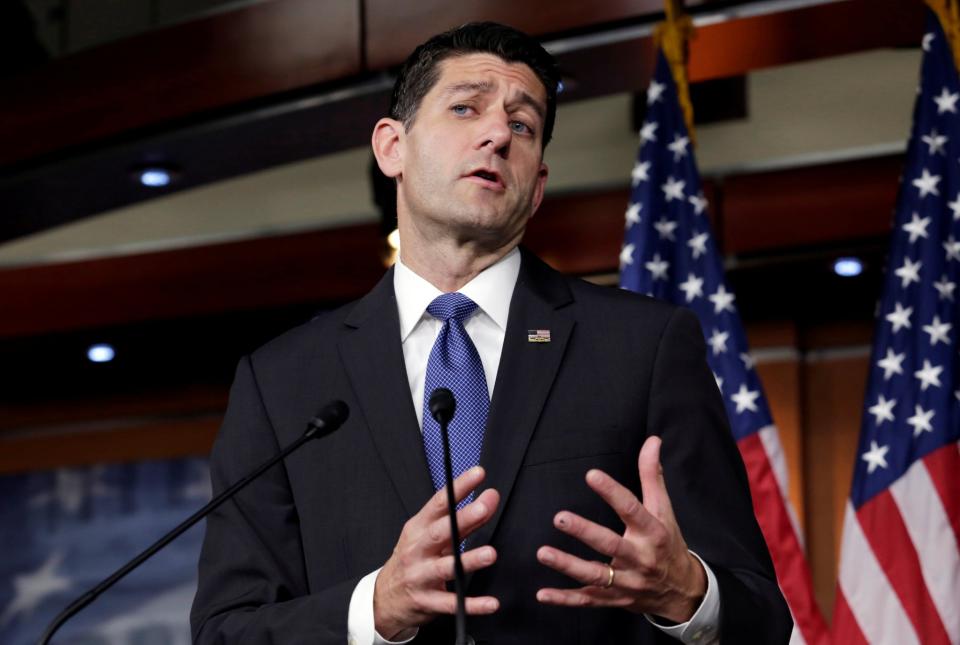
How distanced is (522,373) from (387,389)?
0.19 m

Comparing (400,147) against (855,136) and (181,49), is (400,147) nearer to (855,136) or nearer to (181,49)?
(181,49)

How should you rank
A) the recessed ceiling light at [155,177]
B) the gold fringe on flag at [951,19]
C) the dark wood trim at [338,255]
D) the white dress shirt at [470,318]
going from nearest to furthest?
the white dress shirt at [470,318]
the gold fringe on flag at [951,19]
the recessed ceiling light at [155,177]
the dark wood trim at [338,255]

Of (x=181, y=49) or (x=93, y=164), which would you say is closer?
(x=181, y=49)

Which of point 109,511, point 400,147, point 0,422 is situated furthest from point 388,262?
point 400,147

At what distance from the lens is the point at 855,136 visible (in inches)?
241

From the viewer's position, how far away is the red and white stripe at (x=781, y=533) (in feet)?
12.3

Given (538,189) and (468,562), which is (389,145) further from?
(468,562)

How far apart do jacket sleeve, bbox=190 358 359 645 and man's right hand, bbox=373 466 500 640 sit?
0.15 m

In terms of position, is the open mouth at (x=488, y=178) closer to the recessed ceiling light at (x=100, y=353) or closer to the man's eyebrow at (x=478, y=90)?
the man's eyebrow at (x=478, y=90)

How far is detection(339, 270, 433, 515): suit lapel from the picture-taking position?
198 cm

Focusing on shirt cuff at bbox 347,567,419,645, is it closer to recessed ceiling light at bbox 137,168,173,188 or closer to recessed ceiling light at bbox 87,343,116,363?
recessed ceiling light at bbox 137,168,173,188

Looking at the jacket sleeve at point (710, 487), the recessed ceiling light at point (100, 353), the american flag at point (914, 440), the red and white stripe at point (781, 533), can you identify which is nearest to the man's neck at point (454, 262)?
the jacket sleeve at point (710, 487)

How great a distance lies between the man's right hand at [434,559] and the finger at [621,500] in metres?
0.12

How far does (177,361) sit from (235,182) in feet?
3.25
